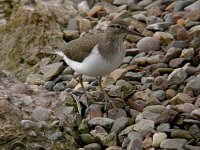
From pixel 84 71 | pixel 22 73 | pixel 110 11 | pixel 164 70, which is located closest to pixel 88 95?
pixel 84 71

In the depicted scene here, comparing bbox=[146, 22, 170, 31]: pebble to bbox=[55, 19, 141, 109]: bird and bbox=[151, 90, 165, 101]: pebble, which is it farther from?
bbox=[151, 90, 165, 101]: pebble

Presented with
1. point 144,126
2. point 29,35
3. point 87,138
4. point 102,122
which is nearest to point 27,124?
point 87,138

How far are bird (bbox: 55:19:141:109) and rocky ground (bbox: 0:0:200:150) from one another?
1.31 feet

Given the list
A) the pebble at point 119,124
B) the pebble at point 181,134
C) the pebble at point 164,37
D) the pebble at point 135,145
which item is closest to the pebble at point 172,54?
the pebble at point 164,37

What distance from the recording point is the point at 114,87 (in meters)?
8.09

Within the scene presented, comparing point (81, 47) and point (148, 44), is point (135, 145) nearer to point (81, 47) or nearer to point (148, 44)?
point (81, 47)

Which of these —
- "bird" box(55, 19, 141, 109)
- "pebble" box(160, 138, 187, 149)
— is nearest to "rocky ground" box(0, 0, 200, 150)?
"pebble" box(160, 138, 187, 149)

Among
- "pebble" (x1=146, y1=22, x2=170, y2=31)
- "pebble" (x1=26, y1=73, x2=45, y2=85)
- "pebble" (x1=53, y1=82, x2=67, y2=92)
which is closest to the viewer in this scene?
"pebble" (x1=53, y1=82, x2=67, y2=92)

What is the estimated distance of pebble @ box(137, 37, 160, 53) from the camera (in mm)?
8766

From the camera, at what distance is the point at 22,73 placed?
9.25 meters

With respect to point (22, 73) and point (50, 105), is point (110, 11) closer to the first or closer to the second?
point (22, 73)

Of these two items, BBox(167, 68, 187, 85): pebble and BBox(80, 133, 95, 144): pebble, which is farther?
BBox(167, 68, 187, 85): pebble

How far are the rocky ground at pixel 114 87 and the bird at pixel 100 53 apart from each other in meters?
0.40

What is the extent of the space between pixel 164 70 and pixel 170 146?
5.49ft
